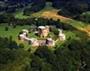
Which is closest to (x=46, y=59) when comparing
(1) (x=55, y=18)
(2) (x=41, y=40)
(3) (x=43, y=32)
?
(2) (x=41, y=40)

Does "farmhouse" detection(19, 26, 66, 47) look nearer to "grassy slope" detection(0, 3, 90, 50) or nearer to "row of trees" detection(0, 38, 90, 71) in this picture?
"grassy slope" detection(0, 3, 90, 50)

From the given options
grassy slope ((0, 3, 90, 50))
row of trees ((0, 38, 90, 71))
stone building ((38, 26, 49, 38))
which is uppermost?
row of trees ((0, 38, 90, 71))

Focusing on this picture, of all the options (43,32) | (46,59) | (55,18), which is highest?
(46,59)


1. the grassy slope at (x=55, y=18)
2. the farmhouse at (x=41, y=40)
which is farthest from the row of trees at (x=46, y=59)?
the grassy slope at (x=55, y=18)

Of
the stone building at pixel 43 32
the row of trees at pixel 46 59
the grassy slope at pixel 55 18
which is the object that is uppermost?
the row of trees at pixel 46 59

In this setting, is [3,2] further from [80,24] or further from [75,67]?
[75,67]

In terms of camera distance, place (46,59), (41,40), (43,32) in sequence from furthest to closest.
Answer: (43,32) < (41,40) < (46,59)

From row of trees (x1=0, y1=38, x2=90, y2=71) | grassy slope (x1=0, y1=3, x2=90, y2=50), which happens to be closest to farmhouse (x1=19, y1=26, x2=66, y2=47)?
grassy slope (x1=0, y1=3, x2=90, y2=50)

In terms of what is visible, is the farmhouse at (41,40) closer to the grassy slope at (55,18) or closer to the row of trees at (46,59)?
the grassy slope at (55,18)

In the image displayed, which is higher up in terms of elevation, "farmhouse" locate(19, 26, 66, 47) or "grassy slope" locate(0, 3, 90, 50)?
"farmhouse" locate(19, 26, 66, 47)

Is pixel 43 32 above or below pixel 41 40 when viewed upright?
below

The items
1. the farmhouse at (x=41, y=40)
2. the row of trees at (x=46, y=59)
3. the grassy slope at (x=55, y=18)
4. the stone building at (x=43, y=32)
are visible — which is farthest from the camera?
the grassy slope at (x=55, y=18)

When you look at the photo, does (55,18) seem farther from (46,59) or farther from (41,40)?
(46,59)
